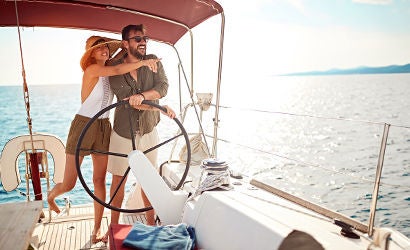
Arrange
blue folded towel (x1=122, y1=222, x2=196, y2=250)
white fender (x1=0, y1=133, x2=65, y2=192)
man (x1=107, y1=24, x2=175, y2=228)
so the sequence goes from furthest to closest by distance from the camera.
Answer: white fender (x1=0, y1=133, x2=65, y2=192) → man (x1=107, y1=24, x2=175, y2=228) → blue folded towel (x1=122, y1=222, x2=196, y2=250)

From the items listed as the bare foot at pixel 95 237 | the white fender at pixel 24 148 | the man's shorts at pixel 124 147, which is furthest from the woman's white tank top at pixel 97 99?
the white fender at pixel 24 148

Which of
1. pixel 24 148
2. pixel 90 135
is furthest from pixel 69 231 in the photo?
pixel 24 148

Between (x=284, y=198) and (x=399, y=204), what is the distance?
10.5m

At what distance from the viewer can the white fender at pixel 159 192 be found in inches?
73.6

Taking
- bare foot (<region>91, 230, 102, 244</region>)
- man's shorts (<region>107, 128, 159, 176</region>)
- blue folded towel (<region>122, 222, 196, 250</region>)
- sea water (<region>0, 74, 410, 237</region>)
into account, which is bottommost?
sea water (<region>0, 74, 410, 237</region>)

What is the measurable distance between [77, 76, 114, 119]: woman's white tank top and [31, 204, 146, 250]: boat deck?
858 mm

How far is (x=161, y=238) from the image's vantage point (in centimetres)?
148

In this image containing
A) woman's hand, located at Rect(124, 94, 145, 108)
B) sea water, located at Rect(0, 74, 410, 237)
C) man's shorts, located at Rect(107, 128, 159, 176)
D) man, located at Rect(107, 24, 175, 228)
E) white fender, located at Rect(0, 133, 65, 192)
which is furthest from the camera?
sea water, located at Rect(0, 74, 410, 237)

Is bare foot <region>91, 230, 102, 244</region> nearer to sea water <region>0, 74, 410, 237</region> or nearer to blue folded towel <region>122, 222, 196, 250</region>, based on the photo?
blue folded towel <region>122, 222, 196, 250</region>

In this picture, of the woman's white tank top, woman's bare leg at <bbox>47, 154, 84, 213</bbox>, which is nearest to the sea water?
woman's bare leg at <bbox>47, 154, 84, 213</bbox>

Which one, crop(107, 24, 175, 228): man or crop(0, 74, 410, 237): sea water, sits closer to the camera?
crop(107, 24, 175, 228): man

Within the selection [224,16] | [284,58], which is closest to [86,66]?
[224,16]

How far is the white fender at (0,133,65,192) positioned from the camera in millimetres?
3145

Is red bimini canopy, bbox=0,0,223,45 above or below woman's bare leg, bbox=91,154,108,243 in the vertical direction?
above
